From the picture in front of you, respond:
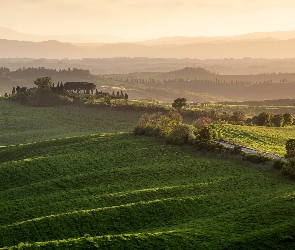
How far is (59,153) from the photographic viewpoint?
3115 inches

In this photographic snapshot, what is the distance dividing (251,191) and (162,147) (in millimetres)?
30491

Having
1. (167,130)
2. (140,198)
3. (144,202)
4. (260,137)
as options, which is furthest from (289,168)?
(167,130)

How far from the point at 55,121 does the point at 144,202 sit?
106 metres

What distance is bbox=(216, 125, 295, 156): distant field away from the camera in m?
82.0

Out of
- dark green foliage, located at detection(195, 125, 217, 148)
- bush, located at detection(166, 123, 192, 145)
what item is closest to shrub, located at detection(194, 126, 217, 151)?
A: dark green foliage, located at detection(195, 125, 217, 148)

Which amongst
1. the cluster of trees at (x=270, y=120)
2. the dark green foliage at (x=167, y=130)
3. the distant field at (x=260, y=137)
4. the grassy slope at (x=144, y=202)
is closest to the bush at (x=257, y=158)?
the grassy slope at (x=144, y=202)

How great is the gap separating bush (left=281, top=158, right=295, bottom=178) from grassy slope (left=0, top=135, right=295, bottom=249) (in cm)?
122

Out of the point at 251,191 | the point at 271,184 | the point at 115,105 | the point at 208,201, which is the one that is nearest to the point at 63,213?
the point at 208,201

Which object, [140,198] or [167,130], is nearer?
[140,198]

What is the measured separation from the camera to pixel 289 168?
196ft

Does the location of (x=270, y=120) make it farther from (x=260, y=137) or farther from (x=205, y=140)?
(x=205, y=140)

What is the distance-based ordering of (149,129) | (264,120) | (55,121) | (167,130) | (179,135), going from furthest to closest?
(55,121) < (264,120) < (149,129) < (167,130) < (179,135)

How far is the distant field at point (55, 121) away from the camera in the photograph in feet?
408

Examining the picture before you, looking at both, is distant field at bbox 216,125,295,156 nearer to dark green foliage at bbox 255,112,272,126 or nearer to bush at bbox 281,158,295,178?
dark green foliage at bbox 255,112,272,126
